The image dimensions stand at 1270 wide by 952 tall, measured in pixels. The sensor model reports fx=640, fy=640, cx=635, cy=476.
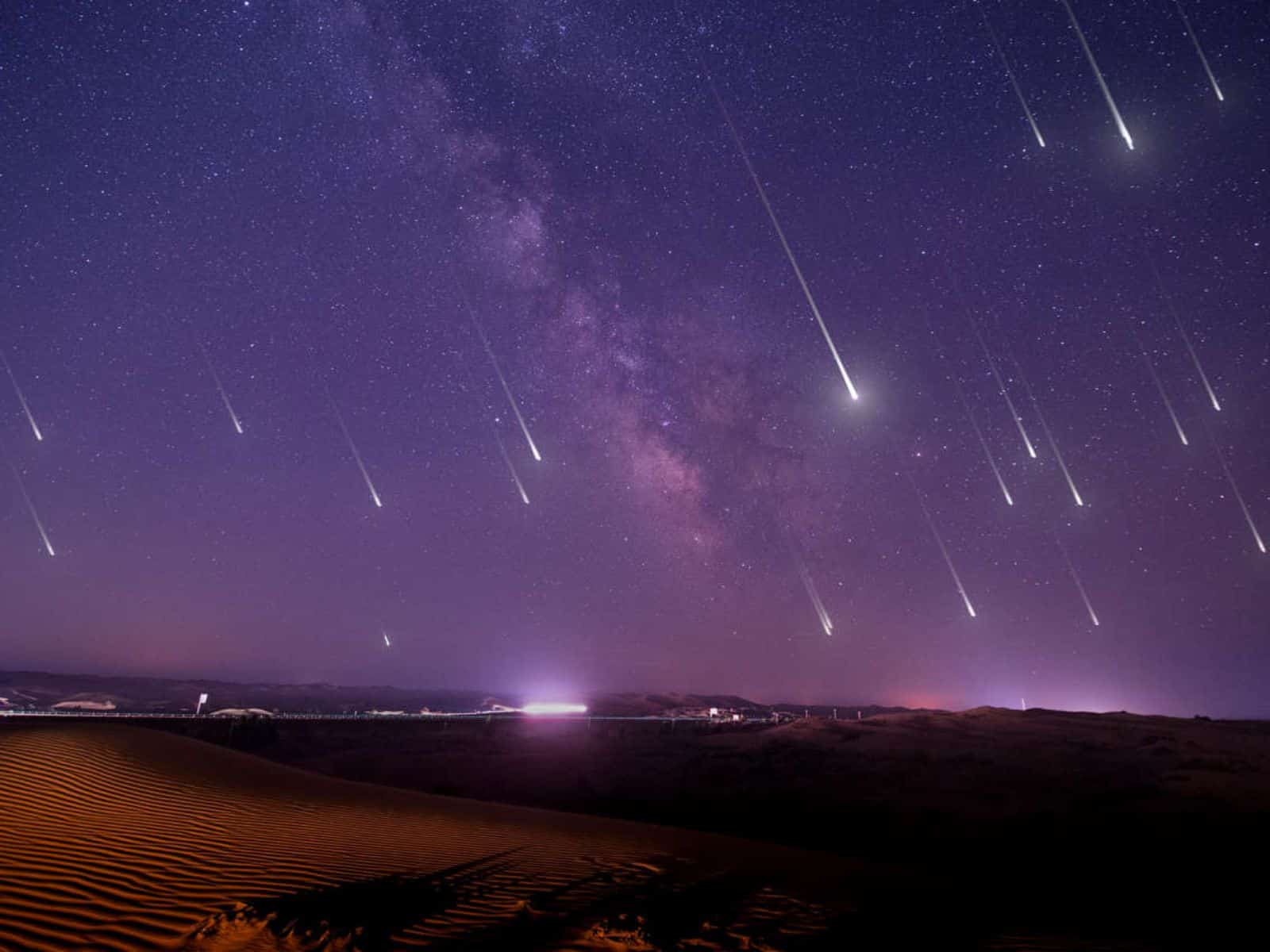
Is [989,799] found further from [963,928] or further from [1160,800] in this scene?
[963,928]

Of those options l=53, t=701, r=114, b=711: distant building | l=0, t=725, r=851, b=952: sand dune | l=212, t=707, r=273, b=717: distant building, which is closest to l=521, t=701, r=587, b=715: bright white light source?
l=212, t=707, r=273, b=717: distant building

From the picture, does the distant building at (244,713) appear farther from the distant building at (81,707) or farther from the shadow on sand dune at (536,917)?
the shadow on sand dune at (536,917)

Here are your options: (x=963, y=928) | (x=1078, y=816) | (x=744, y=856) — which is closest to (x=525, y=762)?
(x=744, y=856)

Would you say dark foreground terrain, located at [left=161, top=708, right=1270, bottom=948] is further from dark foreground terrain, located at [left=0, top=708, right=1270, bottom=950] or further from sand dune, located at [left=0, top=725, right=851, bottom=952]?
sand dune, located at [left=0, top=725, right=851, bottom=952]

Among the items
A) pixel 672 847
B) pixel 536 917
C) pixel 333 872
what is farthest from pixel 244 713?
pixel 536 917

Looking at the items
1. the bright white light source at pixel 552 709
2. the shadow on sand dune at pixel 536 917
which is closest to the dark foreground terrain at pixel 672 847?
the shadow on sand dune at pixel 536 917

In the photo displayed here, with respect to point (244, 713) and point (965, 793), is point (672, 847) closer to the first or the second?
point (965, 793)
